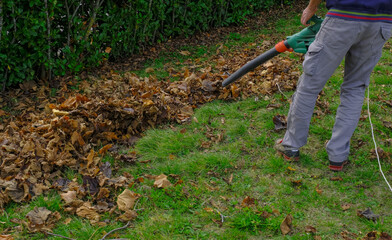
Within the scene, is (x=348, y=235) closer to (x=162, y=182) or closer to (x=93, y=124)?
(x=162, y=182)

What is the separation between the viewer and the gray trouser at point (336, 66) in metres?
3.10

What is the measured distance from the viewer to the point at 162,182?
3.38 metres

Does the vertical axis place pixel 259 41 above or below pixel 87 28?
below

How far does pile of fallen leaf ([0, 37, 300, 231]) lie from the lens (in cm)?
321

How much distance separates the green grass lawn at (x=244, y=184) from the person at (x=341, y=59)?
0.26 m

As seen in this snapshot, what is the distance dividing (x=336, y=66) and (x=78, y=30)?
378cm

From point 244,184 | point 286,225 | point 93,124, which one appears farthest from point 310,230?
point 93,124

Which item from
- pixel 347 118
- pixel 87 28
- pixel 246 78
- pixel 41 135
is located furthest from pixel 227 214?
pixel 87 28

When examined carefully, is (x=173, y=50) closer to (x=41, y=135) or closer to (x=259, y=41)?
(x=259, y=41)

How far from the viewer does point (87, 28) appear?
5.73 m

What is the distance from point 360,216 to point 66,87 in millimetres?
4055

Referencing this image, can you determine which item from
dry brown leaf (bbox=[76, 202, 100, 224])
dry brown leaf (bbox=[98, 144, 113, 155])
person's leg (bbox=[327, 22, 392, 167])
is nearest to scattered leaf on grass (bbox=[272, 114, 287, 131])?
person's leg (bbox=[327, 22, 392, 167])

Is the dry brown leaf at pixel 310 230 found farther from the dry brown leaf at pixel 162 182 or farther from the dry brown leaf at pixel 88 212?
the dry brown leaf at pixel 88 212

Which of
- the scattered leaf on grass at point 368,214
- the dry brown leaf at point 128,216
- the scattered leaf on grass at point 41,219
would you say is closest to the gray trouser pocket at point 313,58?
the scattered leaf on grass at point 368,214
